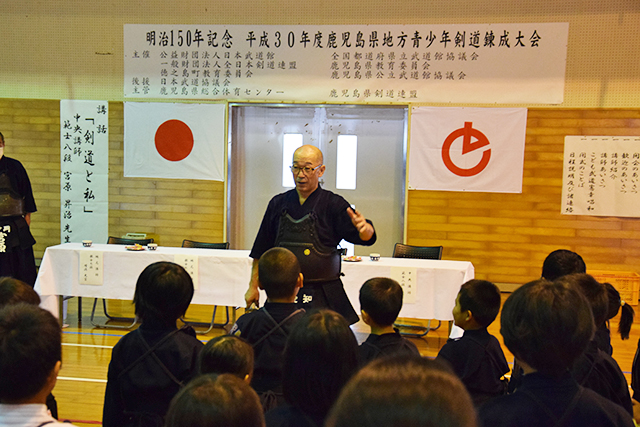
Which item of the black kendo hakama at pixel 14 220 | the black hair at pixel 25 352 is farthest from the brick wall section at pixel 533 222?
the black hair at pixel 25 352

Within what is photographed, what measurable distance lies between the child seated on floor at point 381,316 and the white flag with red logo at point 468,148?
4332 millimetres

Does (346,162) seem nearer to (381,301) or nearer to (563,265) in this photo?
(563,265)

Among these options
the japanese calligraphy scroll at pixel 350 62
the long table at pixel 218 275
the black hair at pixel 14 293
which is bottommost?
the long table at pixel 218 275

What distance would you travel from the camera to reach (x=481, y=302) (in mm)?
2420

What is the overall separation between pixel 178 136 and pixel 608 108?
5.06 metres

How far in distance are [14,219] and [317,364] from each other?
4304mm

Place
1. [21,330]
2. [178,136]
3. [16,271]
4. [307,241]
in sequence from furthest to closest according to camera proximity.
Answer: [178,136] → [16,271] → [307,241] → [21,330]

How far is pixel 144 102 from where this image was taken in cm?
688

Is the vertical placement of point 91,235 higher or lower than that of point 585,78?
lower

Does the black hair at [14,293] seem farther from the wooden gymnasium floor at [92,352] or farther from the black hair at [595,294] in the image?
the black hair at [595,294]

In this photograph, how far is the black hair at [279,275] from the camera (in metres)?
2.30

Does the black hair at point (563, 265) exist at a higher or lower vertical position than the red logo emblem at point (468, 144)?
lower

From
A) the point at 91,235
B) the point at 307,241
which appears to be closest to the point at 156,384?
the point at 307,241

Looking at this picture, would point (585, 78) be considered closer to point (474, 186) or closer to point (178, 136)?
point (474, 186)
